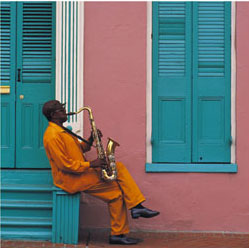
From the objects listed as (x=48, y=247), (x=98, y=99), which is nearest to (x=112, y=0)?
(x=98, y=99)

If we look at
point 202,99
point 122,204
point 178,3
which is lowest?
point 122,204

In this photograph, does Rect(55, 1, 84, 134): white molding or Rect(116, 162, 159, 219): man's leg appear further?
Rect(55, 1, 84, 134): white molding

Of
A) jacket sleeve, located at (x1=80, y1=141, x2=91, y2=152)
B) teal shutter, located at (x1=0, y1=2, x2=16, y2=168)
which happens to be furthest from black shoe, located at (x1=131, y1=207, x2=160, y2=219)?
teal shutter, located at (x1=0, y1=2, x2=16, y2=168)

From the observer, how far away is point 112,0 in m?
7.72

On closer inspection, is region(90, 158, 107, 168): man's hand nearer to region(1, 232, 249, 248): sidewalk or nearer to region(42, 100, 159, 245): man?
region(42, 100, 159, 245): man

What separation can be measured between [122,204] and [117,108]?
1.41m

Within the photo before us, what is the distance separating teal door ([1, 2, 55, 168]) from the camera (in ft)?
26.2

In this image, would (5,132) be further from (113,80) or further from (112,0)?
(112,0)

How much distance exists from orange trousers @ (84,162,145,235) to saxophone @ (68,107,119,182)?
0.33 ft

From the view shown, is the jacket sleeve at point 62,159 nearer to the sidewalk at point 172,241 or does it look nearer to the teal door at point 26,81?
the sidewalk at point 172,241

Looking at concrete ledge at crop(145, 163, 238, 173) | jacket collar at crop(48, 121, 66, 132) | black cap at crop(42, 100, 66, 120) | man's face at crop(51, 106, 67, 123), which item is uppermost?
black cap at crop(42, 100, 66, 120)

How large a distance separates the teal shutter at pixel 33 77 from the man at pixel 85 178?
1148mm

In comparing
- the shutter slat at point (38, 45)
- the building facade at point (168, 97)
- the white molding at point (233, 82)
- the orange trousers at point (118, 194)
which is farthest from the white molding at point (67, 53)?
the white molding at point (233, 82)

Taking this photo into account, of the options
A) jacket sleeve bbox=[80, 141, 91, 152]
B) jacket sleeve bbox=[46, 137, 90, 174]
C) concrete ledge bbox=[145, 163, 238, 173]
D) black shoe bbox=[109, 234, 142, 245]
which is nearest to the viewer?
jacket sleeve bbox=[46, 137, 90, 174]
